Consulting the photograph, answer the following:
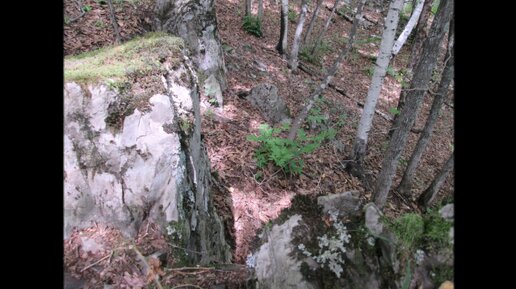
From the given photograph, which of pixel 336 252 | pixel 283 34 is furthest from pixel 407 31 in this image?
pixel 336 252

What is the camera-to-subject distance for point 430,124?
21.6ft

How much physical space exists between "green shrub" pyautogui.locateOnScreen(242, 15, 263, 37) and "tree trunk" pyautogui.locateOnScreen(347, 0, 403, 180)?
641 cm

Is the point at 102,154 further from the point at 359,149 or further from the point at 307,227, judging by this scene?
the point at 359,149

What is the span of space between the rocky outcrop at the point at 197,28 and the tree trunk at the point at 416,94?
350cm

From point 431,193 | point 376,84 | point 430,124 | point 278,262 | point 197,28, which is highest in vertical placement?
point 197,28

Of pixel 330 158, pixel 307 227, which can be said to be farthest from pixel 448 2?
pixel 307 227

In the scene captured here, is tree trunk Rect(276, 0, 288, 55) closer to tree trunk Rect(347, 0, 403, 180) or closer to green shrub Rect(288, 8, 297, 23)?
green shrub Rect(288, 8, 297, 23)

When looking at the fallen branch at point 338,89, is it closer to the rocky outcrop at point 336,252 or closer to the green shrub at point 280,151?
the green shrub at point 280,151

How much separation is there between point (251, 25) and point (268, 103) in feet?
17.4

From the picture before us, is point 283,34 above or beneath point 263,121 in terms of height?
above

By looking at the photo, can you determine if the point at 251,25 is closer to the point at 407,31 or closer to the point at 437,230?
the point at 407,31

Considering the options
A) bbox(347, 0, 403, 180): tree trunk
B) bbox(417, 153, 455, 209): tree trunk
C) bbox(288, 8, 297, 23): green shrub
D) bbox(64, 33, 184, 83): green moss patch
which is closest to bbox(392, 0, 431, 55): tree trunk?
bbox(288, 8, 297, 23): green shrub

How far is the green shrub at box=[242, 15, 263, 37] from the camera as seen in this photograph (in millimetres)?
12117
